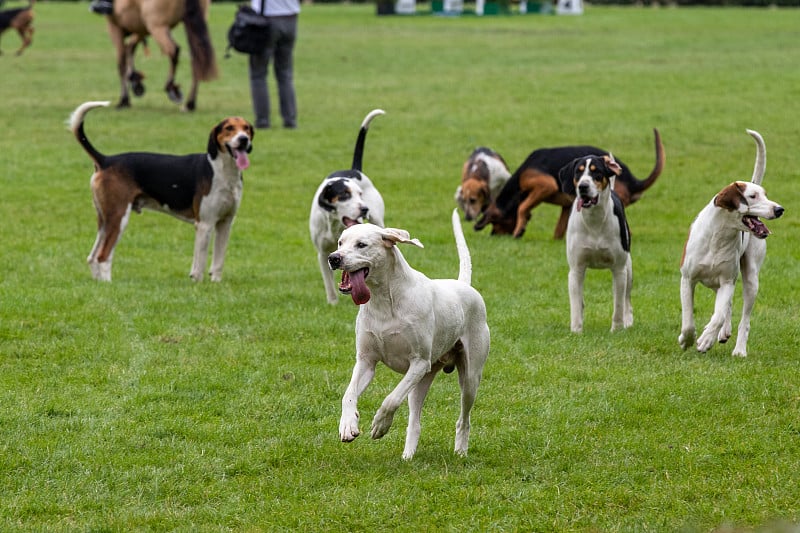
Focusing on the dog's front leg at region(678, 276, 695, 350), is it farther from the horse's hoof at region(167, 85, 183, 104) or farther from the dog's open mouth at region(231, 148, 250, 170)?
the horse's hoof at region(167, 85, 183, 104)

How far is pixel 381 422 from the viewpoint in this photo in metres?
5.73

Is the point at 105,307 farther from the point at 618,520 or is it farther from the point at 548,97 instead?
the point at 548,97

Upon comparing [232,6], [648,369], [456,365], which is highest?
[456,365]

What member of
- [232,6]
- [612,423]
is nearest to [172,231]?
[612,423]

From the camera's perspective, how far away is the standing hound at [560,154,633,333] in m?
8.96

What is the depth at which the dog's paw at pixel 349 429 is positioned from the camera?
5531 mm

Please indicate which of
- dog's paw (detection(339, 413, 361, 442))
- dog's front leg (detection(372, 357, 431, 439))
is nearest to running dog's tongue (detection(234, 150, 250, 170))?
dog's front leg (detection(372, 357, 431, 439))

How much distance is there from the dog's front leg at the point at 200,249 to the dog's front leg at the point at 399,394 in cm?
558

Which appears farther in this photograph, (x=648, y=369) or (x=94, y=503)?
(x=648, y=369)

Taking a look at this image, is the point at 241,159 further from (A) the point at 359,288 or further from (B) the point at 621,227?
(A) the point at 359,288

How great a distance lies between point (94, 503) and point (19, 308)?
4.44m

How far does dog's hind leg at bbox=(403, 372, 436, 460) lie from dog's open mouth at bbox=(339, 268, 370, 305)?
2.20 feet

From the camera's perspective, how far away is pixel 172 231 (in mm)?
13852

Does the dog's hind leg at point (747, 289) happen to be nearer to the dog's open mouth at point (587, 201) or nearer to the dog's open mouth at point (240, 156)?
the dog's open mouth at point (587, 201)
